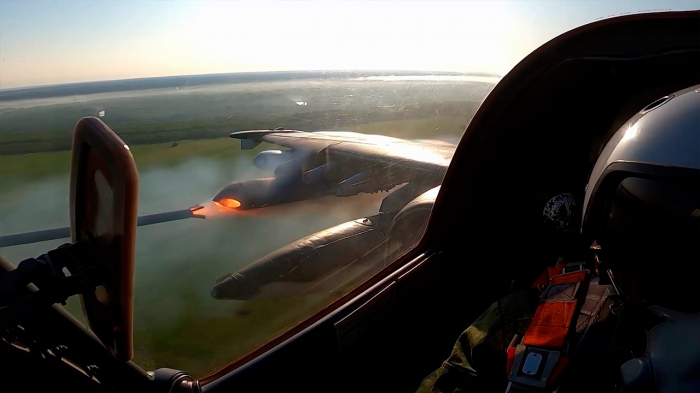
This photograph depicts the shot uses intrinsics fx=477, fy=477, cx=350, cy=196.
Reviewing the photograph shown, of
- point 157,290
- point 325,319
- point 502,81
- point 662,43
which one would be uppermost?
point 662,43

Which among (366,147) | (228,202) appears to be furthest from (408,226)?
(366,147)

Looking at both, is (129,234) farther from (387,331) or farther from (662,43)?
(662,43)

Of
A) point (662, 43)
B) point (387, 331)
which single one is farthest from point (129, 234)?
point (662, 43)

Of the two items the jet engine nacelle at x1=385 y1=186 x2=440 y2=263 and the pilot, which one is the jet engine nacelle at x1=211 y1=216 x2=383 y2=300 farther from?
the pilot

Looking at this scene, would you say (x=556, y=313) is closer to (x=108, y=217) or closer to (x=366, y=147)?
(x=108, y=217)

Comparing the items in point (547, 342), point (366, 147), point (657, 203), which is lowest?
point (366, 147)

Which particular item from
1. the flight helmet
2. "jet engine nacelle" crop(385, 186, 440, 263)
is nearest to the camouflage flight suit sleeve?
the flight helmet
